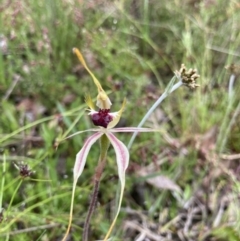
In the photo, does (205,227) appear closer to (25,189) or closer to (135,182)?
(135,182)

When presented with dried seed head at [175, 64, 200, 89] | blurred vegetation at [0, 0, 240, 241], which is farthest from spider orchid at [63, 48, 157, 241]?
blurred vegetation at [0, 0, 240, 241]

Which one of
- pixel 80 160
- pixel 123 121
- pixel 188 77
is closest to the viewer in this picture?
pixel 80 160

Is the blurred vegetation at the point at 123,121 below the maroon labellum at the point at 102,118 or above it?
below

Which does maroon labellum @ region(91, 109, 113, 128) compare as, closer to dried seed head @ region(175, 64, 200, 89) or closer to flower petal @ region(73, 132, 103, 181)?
flower petal @ region(73, 132, 103, 181)

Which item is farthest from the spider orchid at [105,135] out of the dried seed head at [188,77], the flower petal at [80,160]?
the dried seed head at [188,77]

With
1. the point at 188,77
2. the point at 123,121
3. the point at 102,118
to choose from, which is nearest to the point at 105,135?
the point at 102,118

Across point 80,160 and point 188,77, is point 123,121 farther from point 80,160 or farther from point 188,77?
point 80,160

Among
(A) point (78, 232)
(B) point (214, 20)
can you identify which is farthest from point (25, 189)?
(B) point (214, 20)

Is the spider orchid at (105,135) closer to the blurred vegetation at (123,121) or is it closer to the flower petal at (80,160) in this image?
the flower petal at (80,160)

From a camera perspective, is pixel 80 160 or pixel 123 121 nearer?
pixel 80 160

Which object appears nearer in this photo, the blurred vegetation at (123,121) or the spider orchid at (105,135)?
the spider orchid at (105,135)

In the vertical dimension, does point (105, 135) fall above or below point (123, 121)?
above
